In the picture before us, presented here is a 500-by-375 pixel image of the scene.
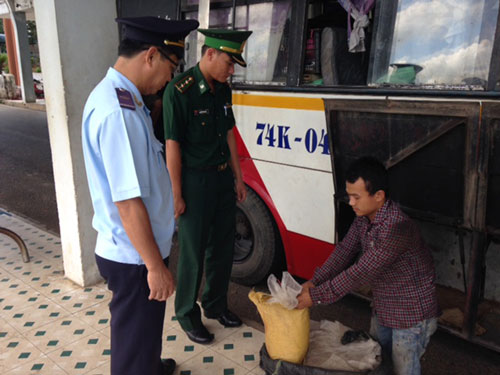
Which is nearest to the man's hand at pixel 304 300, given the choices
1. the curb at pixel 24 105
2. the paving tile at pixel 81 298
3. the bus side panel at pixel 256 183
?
the bus side panel at pixel 256 183

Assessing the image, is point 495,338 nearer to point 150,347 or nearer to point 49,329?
point 150,347

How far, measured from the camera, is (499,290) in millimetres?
2809

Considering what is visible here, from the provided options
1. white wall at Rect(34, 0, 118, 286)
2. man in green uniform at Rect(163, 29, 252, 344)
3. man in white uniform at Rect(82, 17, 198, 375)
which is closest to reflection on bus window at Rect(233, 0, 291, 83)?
man in green uniform at Rect(163, 29, 252, 344)

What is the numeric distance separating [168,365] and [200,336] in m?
0.32

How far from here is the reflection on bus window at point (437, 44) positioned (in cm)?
208

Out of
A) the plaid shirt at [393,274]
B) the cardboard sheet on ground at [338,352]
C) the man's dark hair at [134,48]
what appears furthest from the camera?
the cardboard sheet on ground at [338,352]

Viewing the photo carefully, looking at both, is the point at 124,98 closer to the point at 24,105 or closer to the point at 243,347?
the point at 243,347

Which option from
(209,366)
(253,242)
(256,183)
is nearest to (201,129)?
(256,183)

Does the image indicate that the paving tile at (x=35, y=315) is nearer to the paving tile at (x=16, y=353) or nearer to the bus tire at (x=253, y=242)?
the paving tile at (x=16, y=353)

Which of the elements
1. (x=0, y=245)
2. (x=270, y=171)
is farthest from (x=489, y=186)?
(x=0, y=245)

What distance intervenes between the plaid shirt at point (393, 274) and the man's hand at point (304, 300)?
0.03 m

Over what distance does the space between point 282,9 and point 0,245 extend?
133 inches

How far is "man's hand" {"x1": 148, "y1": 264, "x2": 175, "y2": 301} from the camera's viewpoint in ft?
5.36

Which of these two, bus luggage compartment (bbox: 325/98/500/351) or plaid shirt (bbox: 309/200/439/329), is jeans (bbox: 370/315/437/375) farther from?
bus luggage compartment (bbox: 325/98/500/351)
